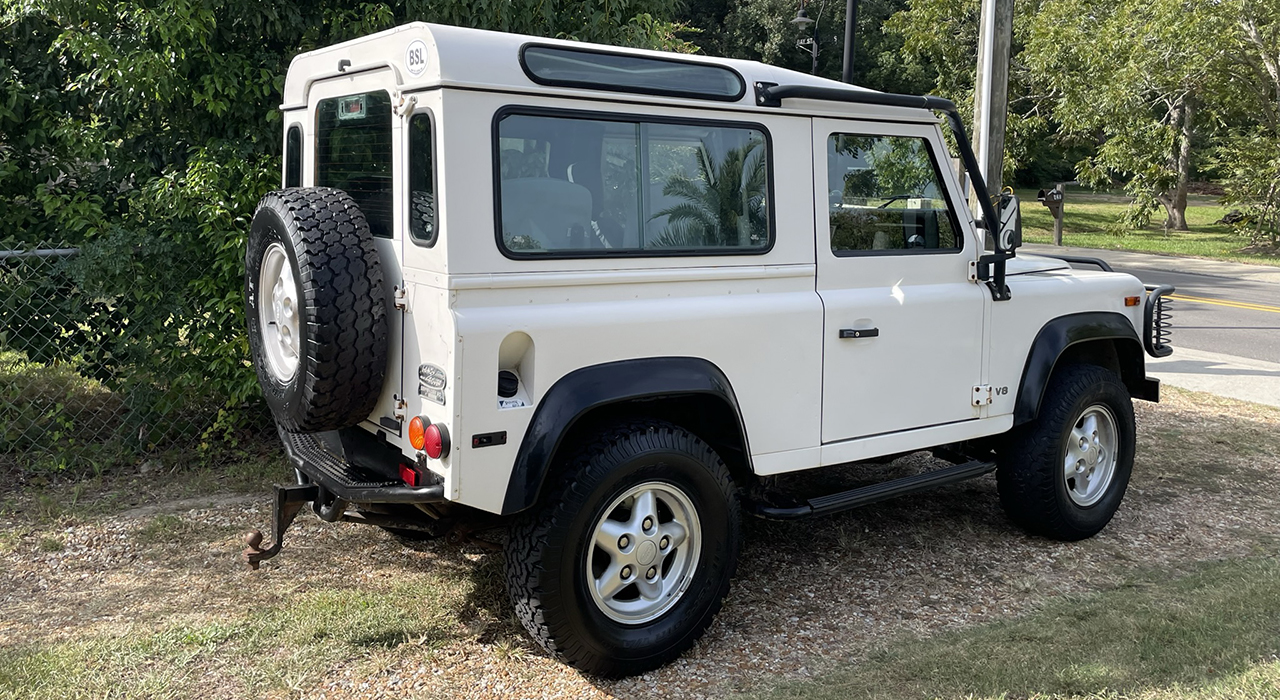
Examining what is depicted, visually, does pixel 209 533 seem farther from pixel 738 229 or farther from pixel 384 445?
pixel 738 229

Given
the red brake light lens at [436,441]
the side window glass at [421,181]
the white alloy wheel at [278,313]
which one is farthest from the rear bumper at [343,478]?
the side window glass at [421,181]

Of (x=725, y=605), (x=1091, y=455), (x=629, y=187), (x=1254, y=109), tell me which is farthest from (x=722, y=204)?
(x=1254, y=109)

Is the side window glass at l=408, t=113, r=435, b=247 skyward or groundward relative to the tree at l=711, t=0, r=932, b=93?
groundward

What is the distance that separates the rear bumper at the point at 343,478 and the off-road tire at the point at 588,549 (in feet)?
1.26

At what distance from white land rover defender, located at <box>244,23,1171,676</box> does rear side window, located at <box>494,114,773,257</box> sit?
0.01m

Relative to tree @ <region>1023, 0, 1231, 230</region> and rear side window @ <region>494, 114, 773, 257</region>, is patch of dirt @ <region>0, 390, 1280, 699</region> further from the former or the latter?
tree @ <region>1023, 0, 1231, 230</region>

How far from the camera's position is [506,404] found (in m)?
3.41

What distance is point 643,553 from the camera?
12.4 feet

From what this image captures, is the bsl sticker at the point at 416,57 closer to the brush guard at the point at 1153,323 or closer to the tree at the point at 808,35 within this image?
the brush guard at the point at 1153,323

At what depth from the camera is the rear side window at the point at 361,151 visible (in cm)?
375

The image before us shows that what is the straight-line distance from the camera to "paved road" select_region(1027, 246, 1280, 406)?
30.1 feet

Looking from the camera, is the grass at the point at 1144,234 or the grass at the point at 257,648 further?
the grass at the point at 1144,234

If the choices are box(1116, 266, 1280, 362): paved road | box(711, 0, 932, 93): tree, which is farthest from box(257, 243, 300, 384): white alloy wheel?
box(711, 0, 932, 93): tree

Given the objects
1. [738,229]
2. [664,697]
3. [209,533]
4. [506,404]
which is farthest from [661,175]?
[209,533]
